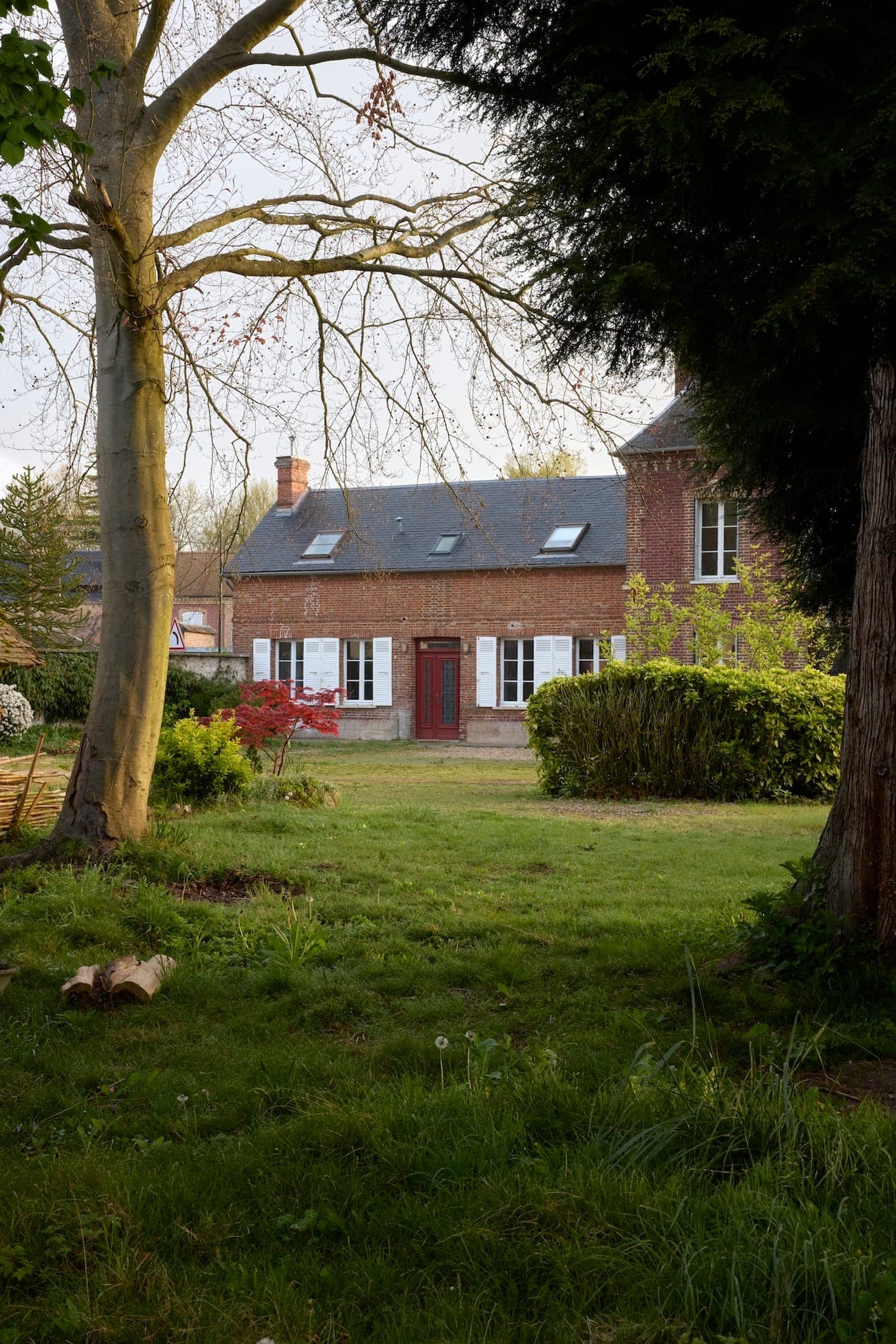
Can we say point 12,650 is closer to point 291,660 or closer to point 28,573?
point 28,573

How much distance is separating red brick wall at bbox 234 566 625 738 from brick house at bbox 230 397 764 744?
0.11 feet

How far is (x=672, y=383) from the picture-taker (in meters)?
5.26

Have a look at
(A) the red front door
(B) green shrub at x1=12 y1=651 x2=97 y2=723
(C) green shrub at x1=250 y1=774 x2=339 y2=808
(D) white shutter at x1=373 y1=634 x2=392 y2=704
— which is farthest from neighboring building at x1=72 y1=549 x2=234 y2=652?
(C) green shrub at x1=250 y1=774 x2=339 y2=808

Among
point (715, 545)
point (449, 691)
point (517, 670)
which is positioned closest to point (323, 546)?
point (449, 691)

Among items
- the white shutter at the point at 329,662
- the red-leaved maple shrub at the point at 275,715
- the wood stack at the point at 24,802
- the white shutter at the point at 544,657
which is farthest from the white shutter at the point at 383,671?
the wood stack at the point at 24,802

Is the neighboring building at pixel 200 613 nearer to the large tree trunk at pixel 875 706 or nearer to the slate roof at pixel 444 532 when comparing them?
the slate roof at pixel 444 532

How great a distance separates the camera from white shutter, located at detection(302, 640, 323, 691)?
28.7 meters

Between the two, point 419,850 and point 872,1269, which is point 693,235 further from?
point 419,850

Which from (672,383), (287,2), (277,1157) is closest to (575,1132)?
(277,1157)

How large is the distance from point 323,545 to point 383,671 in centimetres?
415

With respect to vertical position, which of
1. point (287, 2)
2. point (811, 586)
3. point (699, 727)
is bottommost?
point (699, 727)

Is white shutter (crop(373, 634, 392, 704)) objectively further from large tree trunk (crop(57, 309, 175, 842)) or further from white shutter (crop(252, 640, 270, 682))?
large tree trunk (crop(57, 309, 175, 842))

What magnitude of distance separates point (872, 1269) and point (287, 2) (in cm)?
812

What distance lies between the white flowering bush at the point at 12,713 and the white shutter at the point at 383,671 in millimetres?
10099
